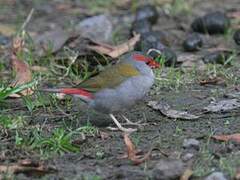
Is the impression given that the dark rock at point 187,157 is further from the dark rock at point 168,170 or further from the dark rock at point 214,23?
the dark rock at point 214,23

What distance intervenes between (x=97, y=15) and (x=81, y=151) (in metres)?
4.28

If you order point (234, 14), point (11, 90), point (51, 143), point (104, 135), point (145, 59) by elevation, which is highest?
point (145, 59)

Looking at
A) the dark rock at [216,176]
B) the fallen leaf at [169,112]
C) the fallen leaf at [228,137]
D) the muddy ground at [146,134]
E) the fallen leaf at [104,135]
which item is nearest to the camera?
the dark rock at [216,176]

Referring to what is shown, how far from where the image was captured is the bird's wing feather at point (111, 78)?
5441 millimetres

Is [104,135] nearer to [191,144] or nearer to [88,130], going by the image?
[88,130]

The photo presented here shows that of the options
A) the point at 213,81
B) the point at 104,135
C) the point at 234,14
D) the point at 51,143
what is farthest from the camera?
the point at 234,14

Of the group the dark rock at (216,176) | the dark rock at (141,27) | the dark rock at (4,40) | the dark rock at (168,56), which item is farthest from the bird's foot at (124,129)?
the dark rock at (4,40)

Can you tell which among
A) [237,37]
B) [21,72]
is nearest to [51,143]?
[21,72]

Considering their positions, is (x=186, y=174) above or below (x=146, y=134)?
above

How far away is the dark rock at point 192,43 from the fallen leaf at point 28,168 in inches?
141

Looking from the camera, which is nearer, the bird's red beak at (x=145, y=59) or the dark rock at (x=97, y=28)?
the bird's red beak at (x=145, y=59)

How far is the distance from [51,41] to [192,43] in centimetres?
157

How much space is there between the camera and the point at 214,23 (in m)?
A: 8.23

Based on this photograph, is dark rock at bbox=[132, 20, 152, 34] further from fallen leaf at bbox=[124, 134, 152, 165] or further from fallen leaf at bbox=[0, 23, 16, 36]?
fallen leaf at bbox=[124, 134, 152, 165]
